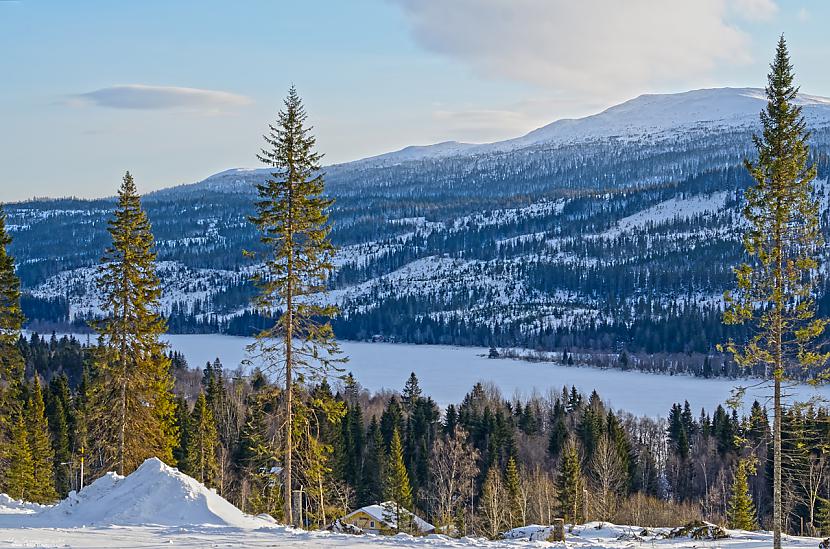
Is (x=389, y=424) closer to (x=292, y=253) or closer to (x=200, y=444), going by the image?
(x=200, y=444)

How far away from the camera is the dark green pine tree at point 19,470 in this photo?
34344 mm

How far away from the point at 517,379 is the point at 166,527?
121 m

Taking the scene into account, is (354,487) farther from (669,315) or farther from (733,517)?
(669,315)

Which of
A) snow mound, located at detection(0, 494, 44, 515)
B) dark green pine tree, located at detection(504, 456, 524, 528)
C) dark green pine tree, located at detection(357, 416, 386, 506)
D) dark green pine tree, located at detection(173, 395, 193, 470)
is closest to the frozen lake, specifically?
dark green pine tree, located at detection(357, 416, 386, 506)

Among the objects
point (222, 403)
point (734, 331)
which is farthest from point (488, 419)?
point (734, 331)

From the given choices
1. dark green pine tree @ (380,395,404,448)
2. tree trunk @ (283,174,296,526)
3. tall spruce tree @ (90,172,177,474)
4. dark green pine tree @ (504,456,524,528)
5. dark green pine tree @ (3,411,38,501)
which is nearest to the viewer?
tree trunk @ (283,174,296,526)

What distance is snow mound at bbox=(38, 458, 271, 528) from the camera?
61.8ft

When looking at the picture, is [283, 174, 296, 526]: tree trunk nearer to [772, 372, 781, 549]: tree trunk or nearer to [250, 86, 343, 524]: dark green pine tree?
[250, 86, 343, 524]: dark green pine tree

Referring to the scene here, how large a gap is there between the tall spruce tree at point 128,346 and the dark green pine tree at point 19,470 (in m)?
7.35

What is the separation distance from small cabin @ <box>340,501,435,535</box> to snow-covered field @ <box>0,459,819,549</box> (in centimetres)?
1986

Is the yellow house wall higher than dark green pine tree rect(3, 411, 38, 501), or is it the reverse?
dark green pine tree rect(3, 411, 38, 501)

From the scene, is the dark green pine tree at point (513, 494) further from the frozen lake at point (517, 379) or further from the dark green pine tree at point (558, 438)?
the frozen lake at point (517, 379)

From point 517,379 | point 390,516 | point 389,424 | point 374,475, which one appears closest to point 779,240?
point 390,516

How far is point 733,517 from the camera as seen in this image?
39219 millimetres
